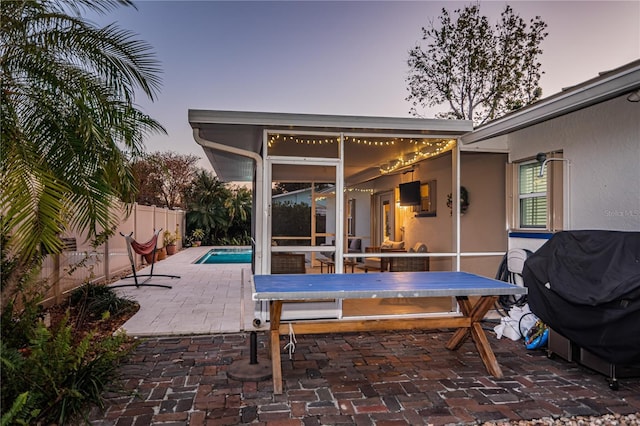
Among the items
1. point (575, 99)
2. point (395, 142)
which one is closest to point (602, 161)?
point (575, 99)

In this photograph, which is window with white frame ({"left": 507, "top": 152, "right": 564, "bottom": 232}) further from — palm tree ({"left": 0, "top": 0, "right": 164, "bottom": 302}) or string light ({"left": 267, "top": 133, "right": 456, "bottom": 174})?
palm tree ({"left": 0, "top": 0, "right": 164, "bottom": 302})

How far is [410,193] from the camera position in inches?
348

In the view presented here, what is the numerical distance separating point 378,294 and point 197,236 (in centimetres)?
1804

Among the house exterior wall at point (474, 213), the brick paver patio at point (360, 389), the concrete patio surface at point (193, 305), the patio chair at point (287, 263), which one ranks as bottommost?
the brick paver patio at point (360, 389)

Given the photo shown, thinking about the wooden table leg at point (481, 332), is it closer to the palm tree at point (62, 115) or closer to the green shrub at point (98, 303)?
the palm tree at point (62, 115)

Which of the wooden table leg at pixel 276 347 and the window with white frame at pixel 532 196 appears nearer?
the wooden table leg at pixel 276 347

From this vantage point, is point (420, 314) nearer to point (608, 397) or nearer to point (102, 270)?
point (608, 397)

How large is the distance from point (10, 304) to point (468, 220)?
6650 mm

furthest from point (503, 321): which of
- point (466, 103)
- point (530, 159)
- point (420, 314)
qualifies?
point (466, 103)

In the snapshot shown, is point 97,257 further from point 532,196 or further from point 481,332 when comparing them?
point 532,196

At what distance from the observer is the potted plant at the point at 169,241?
51.0 feet

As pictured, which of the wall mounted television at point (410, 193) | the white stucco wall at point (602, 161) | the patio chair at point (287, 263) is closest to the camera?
the white stucco wall at point (602, 161)

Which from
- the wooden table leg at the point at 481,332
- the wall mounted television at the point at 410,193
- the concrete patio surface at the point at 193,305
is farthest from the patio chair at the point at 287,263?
the wall mounted television at the point at 410,193

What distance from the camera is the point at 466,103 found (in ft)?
57.9
